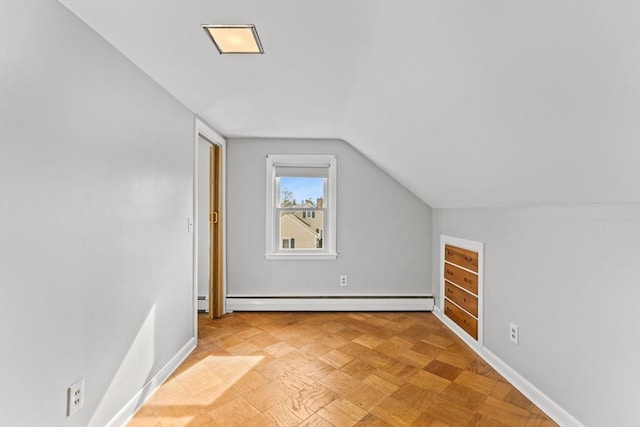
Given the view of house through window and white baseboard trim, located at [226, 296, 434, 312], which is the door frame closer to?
white baseboard trim, located at [226, 296, 434, 312]

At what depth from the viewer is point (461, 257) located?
2.71m

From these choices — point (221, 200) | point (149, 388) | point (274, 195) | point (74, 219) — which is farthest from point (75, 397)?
point (274, 195)

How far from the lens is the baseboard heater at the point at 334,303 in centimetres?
330

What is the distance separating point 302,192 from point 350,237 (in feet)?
2.58

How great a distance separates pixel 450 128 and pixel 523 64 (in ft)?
2.15

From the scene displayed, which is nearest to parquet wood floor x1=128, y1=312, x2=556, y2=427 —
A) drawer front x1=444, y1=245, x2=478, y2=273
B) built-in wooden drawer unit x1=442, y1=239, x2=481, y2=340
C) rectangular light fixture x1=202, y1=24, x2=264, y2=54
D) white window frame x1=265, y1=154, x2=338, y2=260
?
built-in wooden drawer unit x1=442, y1=239, x2=481, y2=340

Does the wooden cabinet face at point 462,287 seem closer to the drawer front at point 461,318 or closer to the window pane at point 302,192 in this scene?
the drawer front at point 461,318

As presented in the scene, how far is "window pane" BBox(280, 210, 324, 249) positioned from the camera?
11.4 ft

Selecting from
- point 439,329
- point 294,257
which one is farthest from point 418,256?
point 294,257

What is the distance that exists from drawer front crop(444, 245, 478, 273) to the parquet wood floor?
2.25 ft

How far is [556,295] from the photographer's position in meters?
1.66

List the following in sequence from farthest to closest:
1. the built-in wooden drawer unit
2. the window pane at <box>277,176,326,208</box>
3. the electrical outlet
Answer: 1. the window pane at <box>277,176,326,208</box>
2. the built-in wooden drawer unit
3. the electrical outlet

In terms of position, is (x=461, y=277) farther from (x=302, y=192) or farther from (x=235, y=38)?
(x=235, y=38)

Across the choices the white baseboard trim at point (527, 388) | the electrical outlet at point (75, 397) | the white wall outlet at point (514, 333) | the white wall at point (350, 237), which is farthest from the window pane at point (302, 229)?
the electrical outlet at point (75, 397)
